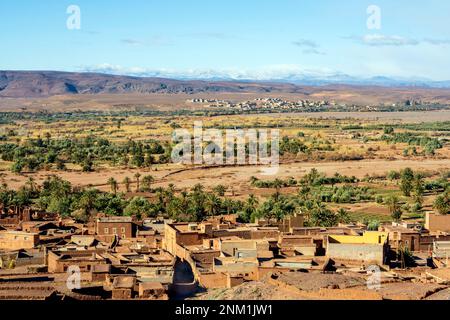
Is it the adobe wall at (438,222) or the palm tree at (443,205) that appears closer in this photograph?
the adobe wall at (438,222)

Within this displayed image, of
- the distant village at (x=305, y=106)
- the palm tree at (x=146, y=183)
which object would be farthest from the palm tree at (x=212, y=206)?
the distant village at (x=305, y=106)

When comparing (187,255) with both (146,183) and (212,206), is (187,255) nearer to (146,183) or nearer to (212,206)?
(212,206)

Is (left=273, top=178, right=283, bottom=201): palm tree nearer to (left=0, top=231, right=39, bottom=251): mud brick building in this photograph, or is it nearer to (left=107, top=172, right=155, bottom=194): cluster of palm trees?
(left=107, top=172, right=155, bottom=194): cluster of palm trees

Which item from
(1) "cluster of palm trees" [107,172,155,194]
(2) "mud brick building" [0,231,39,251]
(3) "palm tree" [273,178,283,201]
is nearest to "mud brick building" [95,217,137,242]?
(2) "mud brick building" [0,231,39,251]

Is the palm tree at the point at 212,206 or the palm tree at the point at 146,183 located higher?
the palm tree at the point at 212,206

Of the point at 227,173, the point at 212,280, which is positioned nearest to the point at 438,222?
the point at 212,280

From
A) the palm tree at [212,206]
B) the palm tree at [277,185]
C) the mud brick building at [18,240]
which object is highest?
the mud brick building at [18,240]

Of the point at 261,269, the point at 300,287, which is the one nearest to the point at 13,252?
the point at 261,269

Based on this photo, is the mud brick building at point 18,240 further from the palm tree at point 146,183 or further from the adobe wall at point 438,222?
the palm tree at point 146,183

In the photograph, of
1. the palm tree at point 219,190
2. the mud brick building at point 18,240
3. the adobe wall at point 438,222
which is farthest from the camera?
the palm tree at point 219,190
